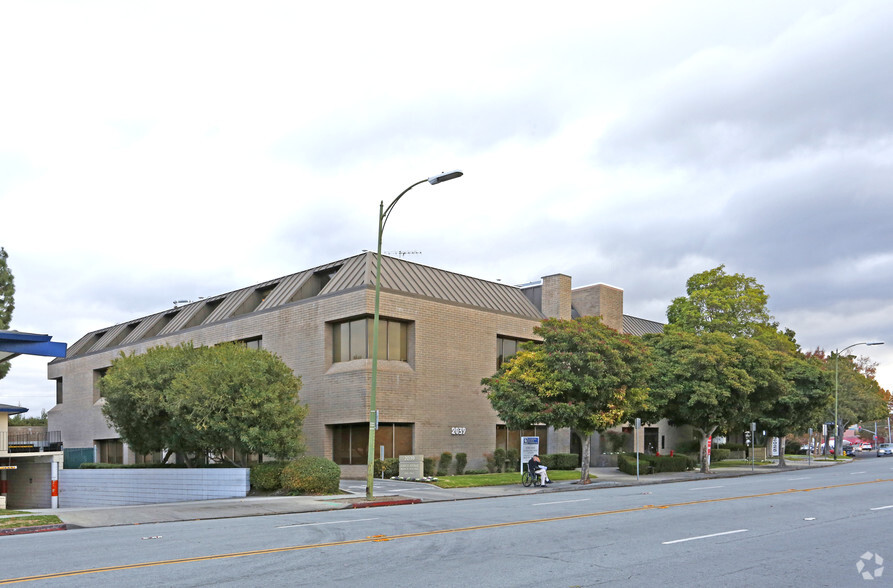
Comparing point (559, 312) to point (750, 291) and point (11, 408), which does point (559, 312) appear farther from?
point (11, 408)

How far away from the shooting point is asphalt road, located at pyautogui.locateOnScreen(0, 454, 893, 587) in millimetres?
10027

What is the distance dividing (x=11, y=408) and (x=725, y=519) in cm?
3123

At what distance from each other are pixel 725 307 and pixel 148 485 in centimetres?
4029

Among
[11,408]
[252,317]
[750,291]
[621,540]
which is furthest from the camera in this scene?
[750,291]

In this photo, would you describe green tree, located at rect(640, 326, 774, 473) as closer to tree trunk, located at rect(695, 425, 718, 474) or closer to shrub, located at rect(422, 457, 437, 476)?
tree trunk, located at rect(695, 425, 718, 474)

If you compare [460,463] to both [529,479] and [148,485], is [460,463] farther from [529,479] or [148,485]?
[148,485]

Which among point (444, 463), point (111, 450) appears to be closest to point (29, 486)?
point (111, 450)

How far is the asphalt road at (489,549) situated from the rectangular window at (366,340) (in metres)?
17.5

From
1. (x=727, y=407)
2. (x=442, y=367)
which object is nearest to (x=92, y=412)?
(x=442, y=367)

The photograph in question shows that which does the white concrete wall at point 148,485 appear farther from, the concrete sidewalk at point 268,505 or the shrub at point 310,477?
the shrub at point 310,477

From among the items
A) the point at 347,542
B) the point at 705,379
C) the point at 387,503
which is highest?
the point at 705,379

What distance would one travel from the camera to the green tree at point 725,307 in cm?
5559

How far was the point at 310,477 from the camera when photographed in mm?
26250

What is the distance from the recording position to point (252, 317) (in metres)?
44.0
